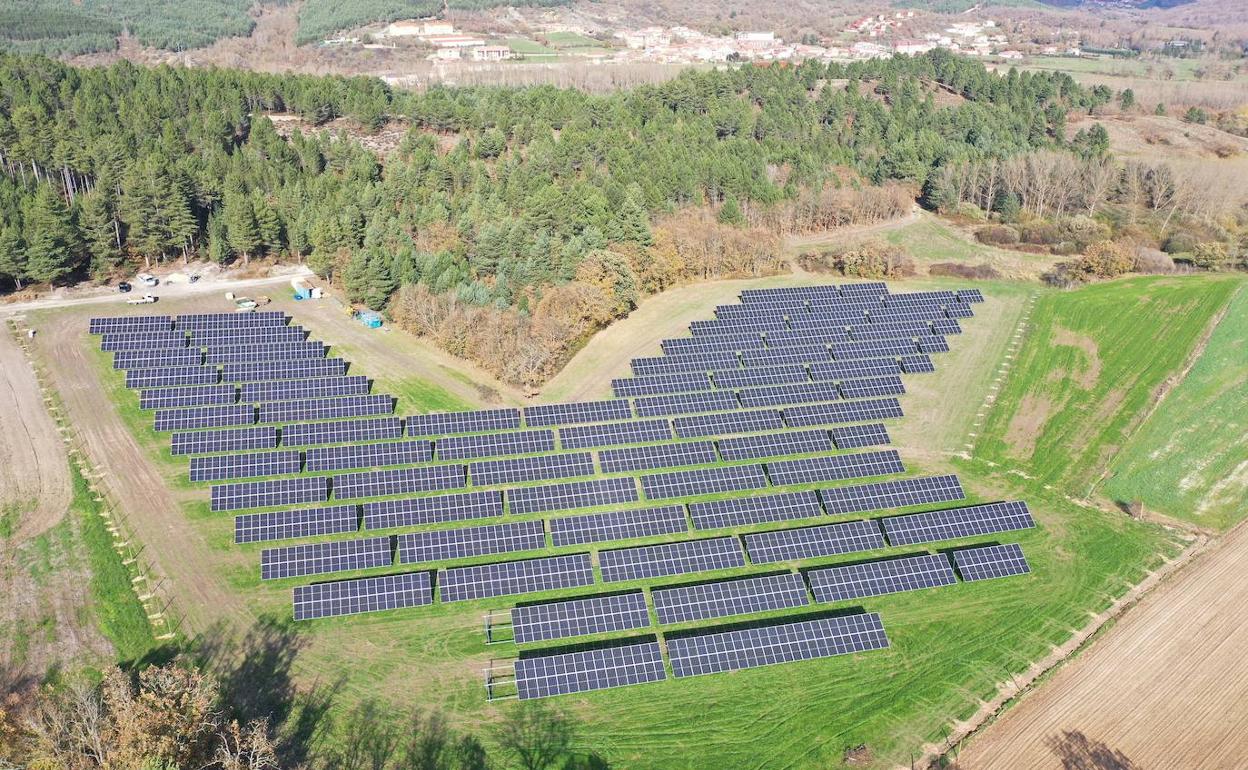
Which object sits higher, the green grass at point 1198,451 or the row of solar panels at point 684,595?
the green grass at point 1198,451

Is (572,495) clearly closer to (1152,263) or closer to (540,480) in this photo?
(540,480)

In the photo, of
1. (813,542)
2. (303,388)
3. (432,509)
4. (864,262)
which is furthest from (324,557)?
(864,262)

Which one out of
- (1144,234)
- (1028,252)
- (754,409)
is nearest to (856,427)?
Answer: (754,409)

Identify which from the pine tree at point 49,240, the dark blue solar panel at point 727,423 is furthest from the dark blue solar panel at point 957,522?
the pine tree at point 49,240

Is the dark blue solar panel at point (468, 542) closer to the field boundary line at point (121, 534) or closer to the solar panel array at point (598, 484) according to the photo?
the solar panel array at point (598, 484)

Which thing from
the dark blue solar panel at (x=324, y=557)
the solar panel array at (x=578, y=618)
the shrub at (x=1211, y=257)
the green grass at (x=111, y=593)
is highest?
the shrub at (x=1211, y=257)

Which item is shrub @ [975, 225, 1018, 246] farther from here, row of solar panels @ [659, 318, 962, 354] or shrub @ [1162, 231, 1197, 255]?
row of solar panels @ [659, 318, 962, 354]
